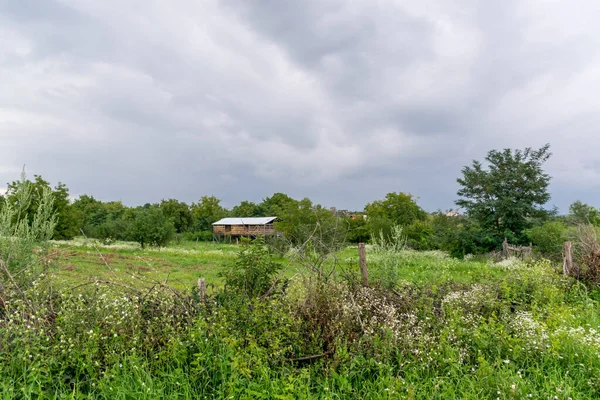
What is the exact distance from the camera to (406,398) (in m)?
2.92

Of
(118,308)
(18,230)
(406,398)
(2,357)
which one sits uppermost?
(18,230)

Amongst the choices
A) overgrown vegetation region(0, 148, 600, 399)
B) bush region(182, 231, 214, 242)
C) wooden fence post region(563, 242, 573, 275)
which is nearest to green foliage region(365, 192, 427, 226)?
bush region(182, 231, 214, 242)

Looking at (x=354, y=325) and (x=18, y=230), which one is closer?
(x=354, y=325)

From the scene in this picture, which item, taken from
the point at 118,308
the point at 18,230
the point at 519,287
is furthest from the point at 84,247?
the point at 519,287

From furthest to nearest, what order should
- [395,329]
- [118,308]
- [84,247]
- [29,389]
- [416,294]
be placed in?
[84,247] → [416,294] → [395,329] → [118,308] → [29,389]

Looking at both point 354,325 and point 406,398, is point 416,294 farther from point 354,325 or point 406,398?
point 406,398

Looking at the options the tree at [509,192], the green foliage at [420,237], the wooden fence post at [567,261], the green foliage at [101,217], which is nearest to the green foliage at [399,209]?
the green foliage at [420,237]

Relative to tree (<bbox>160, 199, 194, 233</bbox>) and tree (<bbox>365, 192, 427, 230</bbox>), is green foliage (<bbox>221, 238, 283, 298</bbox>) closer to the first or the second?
tree (<bbox>365, 192, 427, 230</bbox>)

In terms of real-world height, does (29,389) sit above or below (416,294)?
below

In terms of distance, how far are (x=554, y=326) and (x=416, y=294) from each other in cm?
174

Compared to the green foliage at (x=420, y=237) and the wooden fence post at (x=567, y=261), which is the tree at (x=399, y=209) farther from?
the wooden fence post at (x=567, y=261)

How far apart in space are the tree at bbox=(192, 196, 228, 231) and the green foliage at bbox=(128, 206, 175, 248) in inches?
1139

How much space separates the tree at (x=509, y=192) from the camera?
2355cm

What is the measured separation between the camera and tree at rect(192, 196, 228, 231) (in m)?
56.1
